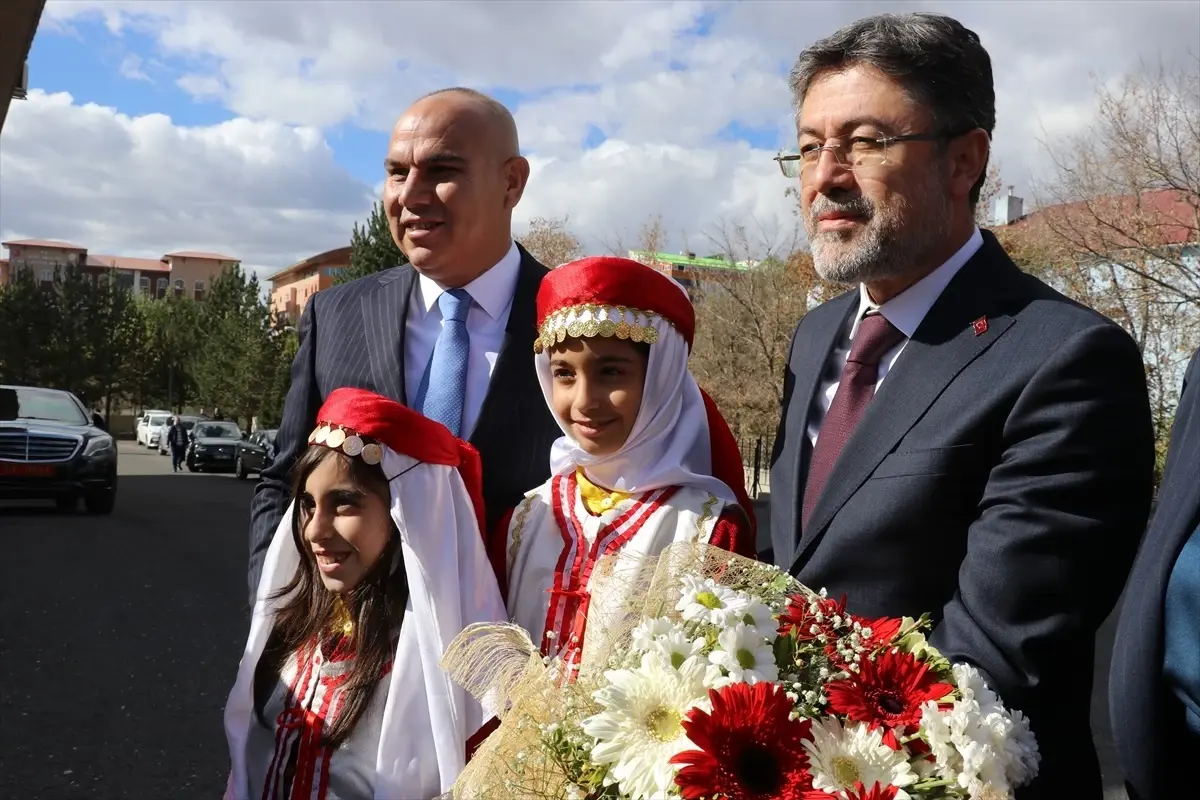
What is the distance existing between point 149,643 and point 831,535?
756 cm

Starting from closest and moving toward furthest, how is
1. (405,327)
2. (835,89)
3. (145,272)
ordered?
(835,89) → (405,327) → (145,272)

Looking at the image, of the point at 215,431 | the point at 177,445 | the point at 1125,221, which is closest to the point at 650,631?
the point at 1125,221

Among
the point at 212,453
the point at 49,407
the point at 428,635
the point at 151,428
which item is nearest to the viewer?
the point at 428,635

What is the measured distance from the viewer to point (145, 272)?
474 feet

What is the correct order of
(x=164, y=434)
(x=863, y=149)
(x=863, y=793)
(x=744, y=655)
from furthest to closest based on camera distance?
(x=164, y=434), (x=863, y=149), (x=744, y=655), (x=863, y=793)

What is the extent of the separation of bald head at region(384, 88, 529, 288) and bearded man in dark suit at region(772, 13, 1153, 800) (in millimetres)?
997

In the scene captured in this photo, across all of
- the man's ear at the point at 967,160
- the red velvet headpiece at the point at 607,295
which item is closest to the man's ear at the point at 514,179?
the red velvet headpiece at the point at 607,295

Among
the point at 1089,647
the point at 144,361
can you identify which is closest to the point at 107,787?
the point at 1089,647

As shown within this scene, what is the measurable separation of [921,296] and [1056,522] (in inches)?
27.0

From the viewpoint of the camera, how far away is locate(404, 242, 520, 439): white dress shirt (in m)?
3.21

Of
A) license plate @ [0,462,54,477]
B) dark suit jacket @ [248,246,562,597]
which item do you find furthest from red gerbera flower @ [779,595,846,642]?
license plate @ [0,462,54,477]

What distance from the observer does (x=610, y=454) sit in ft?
9.21

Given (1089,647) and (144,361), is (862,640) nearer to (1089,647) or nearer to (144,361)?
(1089,647)

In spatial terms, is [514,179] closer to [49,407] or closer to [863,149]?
[863,149]
